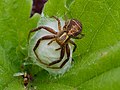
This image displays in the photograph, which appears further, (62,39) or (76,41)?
(76,41)

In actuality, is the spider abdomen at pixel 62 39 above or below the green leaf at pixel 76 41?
above

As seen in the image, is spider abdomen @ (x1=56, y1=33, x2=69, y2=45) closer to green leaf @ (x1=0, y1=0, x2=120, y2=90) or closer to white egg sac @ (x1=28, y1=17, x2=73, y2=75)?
white egg sac @ (x1=28, y1=17, x2=73, y2=75)

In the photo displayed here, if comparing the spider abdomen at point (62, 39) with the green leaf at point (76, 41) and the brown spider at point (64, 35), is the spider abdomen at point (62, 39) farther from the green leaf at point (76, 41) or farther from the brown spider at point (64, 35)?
the green leaf at point (76, 41)

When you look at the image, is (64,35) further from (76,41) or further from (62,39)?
(76,41)

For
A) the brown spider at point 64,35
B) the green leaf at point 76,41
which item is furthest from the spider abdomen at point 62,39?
the green leaf at point 76,41

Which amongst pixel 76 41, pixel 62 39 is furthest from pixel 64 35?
pixel 76 41

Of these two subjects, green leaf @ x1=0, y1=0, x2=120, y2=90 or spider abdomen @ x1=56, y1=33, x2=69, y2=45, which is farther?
green leaf @ x1=0, y1=0, x2=120, y2=90

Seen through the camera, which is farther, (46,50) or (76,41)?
(76,41)

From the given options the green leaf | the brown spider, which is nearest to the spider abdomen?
the brown spider
